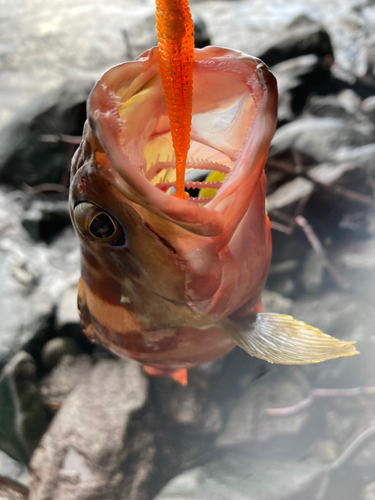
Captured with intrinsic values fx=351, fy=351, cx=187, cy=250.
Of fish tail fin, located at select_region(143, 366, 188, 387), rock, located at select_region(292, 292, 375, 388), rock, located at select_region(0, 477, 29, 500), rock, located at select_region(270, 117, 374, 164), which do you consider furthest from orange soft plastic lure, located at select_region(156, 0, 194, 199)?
rock, located at select_region(270, 117, 374, 164)

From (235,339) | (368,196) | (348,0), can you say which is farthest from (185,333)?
(348,0)

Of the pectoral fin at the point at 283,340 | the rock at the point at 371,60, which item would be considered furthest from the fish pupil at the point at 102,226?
the rock at the point at 371,60

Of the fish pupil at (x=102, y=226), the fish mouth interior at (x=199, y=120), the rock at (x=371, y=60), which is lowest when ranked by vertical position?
the rock at (x=371, y=60)

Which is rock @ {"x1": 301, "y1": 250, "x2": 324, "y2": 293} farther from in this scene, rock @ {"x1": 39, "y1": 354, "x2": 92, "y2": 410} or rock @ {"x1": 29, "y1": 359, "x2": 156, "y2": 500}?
rock @ {"x1": 39, "y1": 354, "x2": 92, "y2": 410}

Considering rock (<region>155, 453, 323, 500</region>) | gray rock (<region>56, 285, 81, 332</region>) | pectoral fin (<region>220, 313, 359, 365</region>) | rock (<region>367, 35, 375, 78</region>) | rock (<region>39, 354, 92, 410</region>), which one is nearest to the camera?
pectoral fin (<region>220, 313, 359, 365</region>)

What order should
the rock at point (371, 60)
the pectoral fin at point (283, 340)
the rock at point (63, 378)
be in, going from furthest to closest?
the rock at point (371, 60)
the rock at point (63, 378)
the pectoral fin at point (283, 340)

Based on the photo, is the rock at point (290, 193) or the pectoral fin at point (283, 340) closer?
the pectoral fin at point (283, 340)

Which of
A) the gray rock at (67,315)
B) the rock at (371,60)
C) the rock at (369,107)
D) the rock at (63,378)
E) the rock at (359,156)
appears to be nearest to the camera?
the rock at (63,378)

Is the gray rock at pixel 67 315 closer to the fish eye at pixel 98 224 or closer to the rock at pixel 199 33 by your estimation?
the fish eye at pixel 98 224
